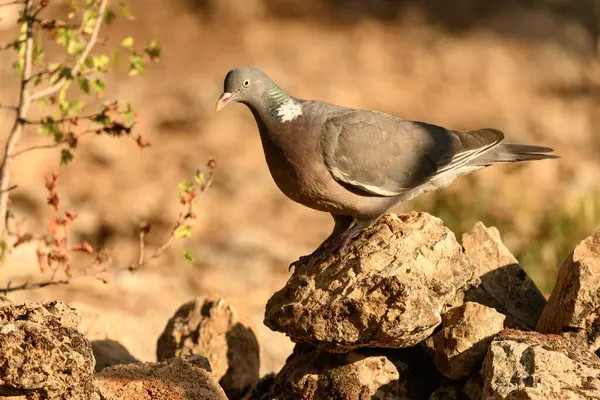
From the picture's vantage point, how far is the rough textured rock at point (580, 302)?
401 centimetres

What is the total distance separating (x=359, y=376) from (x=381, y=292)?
18.8 inches

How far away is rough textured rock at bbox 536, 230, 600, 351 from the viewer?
401 centimetres

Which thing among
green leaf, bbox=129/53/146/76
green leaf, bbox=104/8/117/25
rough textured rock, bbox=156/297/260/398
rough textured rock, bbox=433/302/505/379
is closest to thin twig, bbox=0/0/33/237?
green leaf, bbox=104/8/117/25

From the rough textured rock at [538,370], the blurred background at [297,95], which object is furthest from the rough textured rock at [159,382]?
the blurred background at [297,95]

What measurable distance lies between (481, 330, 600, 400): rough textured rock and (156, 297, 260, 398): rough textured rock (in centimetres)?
160

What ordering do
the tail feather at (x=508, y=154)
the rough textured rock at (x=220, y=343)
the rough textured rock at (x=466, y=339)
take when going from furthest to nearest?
the tail feather at (x=508, y=154)
the rough textured rock at (x=220, y=343)
the rough textured rock at (x=466, y=339)

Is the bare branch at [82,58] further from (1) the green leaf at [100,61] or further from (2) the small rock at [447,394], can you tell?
(2) the small rock at [447,394]

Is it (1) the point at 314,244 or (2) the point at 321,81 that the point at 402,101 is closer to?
(2) the point at 321,81

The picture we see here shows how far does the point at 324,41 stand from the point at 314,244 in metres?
3.70

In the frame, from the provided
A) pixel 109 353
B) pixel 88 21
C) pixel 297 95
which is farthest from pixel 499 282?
pixel 297 95

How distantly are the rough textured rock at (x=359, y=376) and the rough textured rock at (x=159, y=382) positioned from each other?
490 millimetres

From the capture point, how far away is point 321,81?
11555 millimetres

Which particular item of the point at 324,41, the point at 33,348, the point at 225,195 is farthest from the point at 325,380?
the point at 324,41

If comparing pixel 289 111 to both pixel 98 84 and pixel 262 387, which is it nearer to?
pixel 98 84
